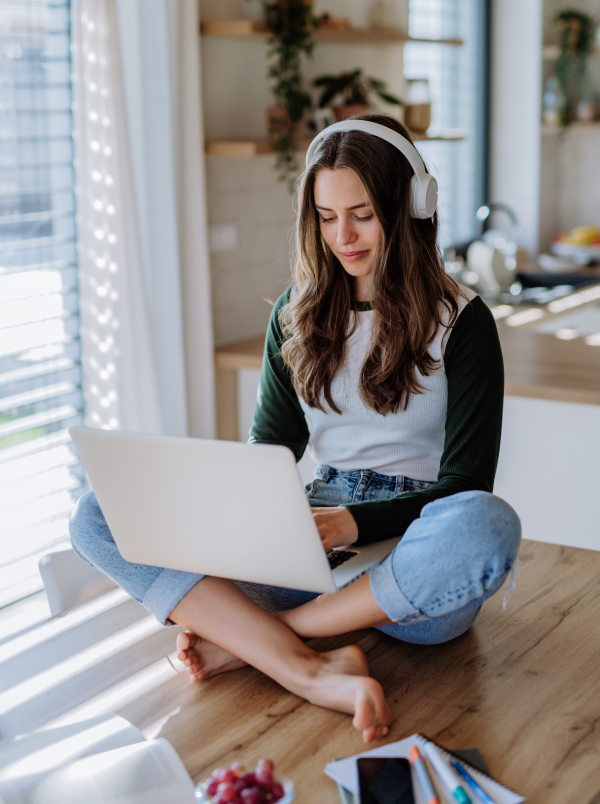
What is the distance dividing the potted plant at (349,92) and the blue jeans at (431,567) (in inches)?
75.5

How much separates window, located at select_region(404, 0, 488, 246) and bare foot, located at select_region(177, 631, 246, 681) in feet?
9.82

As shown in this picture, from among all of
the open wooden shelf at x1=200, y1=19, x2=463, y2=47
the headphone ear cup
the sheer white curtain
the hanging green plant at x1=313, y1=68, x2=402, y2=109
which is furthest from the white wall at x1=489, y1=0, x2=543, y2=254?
the headphone ear cup

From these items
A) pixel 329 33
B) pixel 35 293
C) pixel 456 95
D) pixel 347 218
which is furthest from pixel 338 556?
pixel 456 95

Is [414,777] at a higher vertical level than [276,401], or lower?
lower

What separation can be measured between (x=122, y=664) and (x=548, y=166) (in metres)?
3.73

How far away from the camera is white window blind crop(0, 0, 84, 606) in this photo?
7.49 feet

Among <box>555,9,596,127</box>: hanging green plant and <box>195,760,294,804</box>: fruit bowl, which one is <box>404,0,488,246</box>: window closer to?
<box>555,9,596,127</box>: hanging green plant

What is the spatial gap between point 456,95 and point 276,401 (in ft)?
9.88

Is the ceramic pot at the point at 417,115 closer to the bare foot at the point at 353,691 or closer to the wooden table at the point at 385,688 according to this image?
the wooden table at the point at 385,688

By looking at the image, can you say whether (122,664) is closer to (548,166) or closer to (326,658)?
(326,658)

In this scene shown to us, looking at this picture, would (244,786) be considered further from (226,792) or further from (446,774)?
(446,774)

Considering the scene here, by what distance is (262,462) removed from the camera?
115cm

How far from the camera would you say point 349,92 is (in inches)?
122

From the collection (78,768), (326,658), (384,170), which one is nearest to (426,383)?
(384,170)
